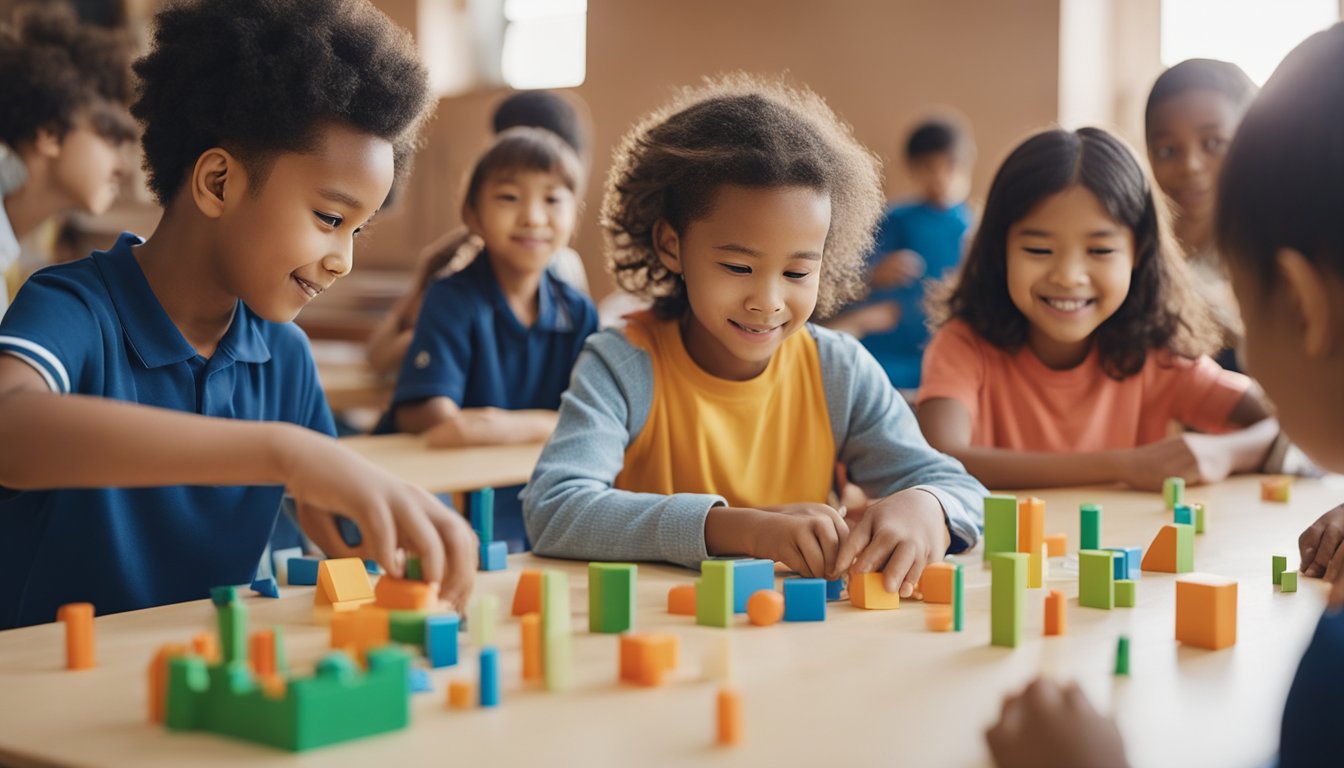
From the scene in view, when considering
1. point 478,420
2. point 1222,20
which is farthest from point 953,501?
point 1222,20

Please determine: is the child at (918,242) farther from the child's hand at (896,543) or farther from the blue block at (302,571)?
the blue block at (302,571)

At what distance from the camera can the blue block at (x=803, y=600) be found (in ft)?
3.57

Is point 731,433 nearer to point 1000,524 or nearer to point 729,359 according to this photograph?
point 729,359

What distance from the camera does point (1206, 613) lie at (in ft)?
3.28

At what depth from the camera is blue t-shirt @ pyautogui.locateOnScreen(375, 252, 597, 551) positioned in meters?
2.62

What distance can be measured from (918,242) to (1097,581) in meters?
3.60

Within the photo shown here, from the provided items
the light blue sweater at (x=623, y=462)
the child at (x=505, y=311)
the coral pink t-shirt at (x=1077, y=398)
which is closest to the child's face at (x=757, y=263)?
the light blue sweater at (x=623, y=462)

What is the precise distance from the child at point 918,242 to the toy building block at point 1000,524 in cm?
309

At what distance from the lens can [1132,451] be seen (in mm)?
1944

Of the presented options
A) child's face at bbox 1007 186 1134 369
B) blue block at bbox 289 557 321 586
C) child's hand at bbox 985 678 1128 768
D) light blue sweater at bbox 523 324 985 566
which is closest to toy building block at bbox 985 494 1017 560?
light blue sweater at bbox 523 324 985 566

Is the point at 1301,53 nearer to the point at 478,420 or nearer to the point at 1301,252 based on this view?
the point at 1301,252

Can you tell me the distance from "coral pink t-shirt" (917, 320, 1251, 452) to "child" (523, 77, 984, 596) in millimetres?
469

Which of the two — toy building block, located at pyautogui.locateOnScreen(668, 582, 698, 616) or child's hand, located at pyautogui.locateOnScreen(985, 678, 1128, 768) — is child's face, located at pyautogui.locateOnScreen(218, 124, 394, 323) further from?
child's hand, located at pyautogui.locateOnScreen(985, 678, 1128, 768)

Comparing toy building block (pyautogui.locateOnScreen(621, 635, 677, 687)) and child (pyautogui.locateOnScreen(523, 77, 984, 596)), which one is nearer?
toy building block (pyautogui.locateOnScreen(621, 635, 677, 687))
